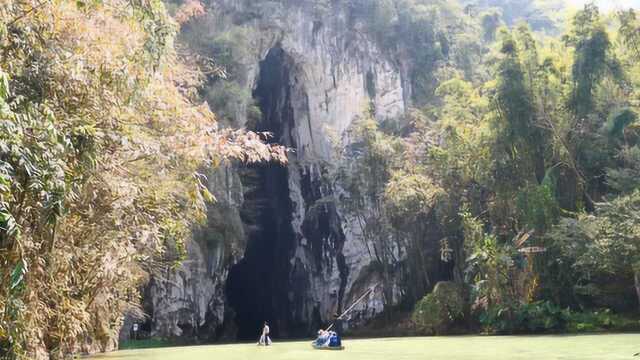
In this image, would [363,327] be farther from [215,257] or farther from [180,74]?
[180,74]

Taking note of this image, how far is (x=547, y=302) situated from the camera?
16.8m

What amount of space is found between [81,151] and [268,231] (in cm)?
2310

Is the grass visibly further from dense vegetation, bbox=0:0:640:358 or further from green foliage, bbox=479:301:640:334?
green foliage, bbox=479:301:640:334

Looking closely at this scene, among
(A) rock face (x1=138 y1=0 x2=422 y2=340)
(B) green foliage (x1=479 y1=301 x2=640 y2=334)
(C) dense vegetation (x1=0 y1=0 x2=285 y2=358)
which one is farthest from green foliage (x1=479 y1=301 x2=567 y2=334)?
(C) dense vegetation (x1=0 y1=0 x2=285 y2=358)

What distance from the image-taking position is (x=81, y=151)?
5.96 metres

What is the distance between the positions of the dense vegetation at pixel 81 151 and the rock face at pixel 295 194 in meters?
13.8

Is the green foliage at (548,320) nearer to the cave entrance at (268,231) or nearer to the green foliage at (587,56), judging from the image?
the green foliage at (587,56)

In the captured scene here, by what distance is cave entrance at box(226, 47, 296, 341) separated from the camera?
27516 millimetres

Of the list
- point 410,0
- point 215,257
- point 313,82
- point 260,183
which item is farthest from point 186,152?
point 410,0

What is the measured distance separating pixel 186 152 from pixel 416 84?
20.9 metres

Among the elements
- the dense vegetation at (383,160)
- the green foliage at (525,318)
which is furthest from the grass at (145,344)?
the green foliage at (525,318)

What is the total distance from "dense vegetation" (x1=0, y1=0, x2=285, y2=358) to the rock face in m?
13.8

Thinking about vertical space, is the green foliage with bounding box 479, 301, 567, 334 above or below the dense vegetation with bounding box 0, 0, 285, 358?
below

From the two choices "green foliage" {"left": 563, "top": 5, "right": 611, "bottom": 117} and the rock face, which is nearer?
"green foliage" {"left": 563, "top": 5, "right": 611, "bottom": 117}
